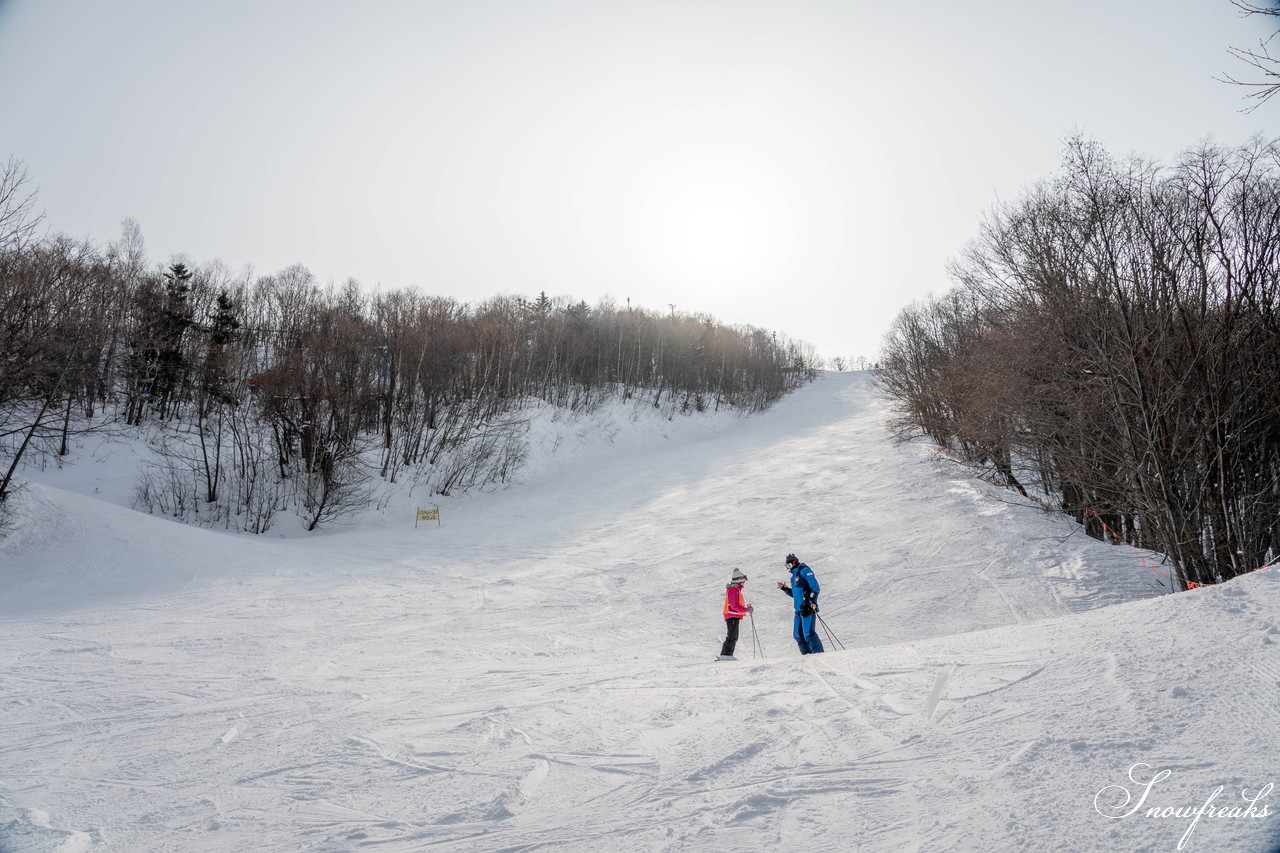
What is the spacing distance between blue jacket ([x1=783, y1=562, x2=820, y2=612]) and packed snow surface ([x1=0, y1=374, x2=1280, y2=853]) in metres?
1.83

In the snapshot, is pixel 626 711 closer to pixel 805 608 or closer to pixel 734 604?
pixel 734 604

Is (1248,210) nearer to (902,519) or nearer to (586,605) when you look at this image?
(902,519)

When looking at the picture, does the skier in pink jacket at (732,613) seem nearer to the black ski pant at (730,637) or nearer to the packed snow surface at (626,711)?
the black ski pant at (730,637)

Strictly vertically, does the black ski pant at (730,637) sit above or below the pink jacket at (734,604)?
below

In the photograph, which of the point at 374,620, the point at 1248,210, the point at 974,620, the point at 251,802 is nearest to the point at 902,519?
the point at 974,620

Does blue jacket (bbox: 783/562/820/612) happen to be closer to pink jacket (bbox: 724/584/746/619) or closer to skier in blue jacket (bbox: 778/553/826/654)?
skier in blue jacket (bbox: 778/553/826/654)

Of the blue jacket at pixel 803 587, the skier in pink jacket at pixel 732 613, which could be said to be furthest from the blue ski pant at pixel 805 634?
the skier in pink jacket at pixel 732 613

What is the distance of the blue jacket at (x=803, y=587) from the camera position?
32.2 ft

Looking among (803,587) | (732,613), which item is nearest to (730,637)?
(732,613)

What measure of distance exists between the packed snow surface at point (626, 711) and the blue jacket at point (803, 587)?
1.83 meters

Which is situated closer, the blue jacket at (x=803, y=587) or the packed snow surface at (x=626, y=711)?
the packed snow surface at (x=626, y=711)

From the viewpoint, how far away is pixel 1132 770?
3777 mm

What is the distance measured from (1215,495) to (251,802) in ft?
49.1

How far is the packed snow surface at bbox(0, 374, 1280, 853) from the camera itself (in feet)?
12.4
